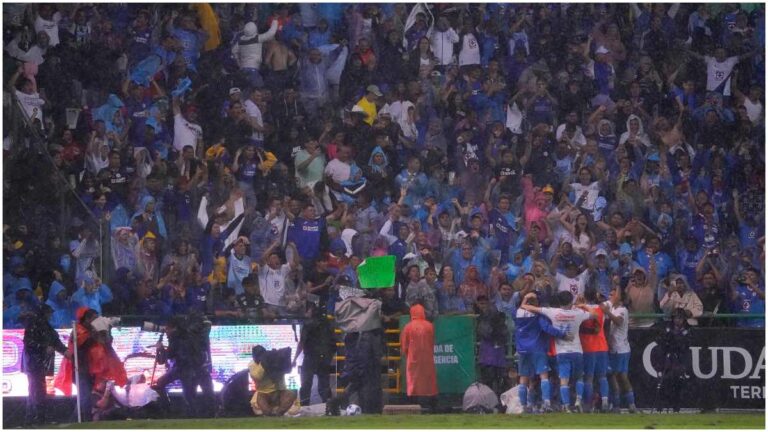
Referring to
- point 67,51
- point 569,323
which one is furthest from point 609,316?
point 67,51

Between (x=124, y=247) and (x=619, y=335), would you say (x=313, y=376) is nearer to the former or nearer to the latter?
(x=619, y=335)

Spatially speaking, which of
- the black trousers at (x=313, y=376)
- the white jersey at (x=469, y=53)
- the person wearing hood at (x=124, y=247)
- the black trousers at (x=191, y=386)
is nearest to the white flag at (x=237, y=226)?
the person wearing hood at (x=124, y=247)

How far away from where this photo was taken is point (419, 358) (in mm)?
13461

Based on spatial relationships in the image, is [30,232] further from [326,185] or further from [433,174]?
[433,174]

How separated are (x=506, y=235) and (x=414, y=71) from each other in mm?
3055

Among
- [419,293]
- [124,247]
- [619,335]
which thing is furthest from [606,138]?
[124,247]

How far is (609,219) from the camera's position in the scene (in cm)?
1656

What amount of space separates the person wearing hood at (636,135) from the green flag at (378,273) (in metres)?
4.87

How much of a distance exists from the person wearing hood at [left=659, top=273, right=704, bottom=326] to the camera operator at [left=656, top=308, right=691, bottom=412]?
418 millimetres

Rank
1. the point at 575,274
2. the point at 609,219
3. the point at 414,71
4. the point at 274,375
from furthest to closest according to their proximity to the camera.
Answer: the point at 414,71 → the point at 609,219 → the point at 575,274 → the point at 274,375

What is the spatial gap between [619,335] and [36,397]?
6140 millimetres

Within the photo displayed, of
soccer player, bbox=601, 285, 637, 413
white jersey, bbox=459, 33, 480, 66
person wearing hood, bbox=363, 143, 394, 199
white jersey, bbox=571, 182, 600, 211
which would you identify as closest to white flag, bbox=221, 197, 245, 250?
person wearing hood, bbox=363, 143, 394, 199

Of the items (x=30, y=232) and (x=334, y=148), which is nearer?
(x=30, y=232)

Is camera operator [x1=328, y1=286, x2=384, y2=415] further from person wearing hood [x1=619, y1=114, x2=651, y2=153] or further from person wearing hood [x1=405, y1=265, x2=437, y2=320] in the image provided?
person wearing hood [x1=619, y1=114, x2=651, y2=153]
